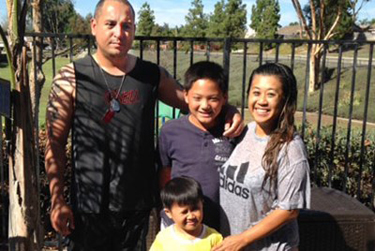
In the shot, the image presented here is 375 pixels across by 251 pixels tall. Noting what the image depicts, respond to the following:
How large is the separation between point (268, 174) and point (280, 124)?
22 centimetres

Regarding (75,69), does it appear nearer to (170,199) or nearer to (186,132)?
(186,132)

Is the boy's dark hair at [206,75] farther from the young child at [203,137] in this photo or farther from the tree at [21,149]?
the tree at [21,149]

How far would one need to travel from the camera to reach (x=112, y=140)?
2.17 m

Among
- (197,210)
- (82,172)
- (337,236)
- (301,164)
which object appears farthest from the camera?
(337,236)

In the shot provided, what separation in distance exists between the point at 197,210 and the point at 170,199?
13 cm

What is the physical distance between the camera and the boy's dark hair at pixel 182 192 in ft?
6.70

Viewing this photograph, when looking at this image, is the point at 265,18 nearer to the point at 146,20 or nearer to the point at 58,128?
the point at 146,20

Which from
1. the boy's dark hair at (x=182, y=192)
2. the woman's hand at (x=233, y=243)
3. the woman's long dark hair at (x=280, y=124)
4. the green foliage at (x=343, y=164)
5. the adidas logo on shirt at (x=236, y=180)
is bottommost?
the green foliage at (x=343, y=164)

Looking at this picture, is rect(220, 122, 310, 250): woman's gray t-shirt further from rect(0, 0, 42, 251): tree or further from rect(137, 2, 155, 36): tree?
rect(137, 2, 155, 36): tree

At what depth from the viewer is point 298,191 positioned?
1873 millimetres

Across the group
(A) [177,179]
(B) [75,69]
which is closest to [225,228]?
(A) [177,179]

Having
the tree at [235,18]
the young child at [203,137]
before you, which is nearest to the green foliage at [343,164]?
the young child at [203,137]

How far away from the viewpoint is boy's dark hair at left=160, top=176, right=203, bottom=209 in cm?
204

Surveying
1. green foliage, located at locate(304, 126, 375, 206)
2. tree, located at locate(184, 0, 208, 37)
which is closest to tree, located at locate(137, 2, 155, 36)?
tree, located at locate(184, 0, 208, 37)
